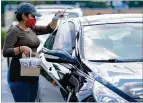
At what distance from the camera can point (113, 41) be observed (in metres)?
6.45

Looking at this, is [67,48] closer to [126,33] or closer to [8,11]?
[126,33]

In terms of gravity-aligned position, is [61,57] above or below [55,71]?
above

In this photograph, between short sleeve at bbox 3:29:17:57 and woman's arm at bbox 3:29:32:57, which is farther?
short sleeve at bbox 3:29:17:57

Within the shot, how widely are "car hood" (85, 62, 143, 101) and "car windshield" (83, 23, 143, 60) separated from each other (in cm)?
33

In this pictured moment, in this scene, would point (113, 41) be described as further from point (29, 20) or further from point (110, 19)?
point (29, 20)

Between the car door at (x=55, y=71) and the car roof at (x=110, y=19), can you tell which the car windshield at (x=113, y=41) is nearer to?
the car roof at (x=110, y=19)

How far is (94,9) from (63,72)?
20.7 meters

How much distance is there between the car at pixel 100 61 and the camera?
5.07m

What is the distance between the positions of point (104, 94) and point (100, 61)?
3.57 feet

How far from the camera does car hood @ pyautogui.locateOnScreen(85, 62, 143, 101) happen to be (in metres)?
4.99

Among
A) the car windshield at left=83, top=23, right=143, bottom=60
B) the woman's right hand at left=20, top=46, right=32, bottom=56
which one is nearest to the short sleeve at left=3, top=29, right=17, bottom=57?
the woman's right hand at left=20, top=46, right=32, bottom=56

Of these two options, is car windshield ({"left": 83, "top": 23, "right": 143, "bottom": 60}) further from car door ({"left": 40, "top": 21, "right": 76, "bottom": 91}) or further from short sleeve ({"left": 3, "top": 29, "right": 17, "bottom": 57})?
short sleeve ({"left": 3, "top": 29, "right": 17, "bottom": 57})

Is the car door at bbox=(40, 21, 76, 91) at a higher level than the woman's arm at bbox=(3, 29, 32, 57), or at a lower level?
lower

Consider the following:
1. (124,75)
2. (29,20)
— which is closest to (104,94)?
(124,75)
